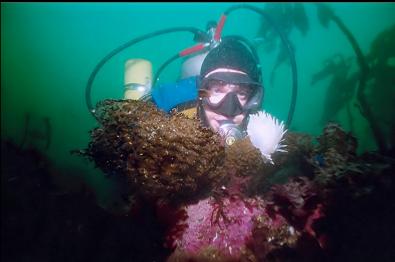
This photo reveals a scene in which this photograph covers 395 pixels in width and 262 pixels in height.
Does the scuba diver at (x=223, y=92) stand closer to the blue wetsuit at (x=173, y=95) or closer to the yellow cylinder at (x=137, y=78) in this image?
the blue wetsuit at (x=173, y=95)

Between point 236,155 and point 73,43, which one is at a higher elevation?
point 73,43

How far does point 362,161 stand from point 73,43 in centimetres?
8742

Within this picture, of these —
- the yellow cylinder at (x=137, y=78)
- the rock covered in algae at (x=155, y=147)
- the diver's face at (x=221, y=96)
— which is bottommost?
the rock covered in algae at (x=155, y=147)

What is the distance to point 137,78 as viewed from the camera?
7.30m

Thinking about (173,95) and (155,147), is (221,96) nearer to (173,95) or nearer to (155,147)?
(173,95)

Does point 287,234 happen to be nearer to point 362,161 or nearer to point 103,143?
point 362,161

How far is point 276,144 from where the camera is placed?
2949 mm

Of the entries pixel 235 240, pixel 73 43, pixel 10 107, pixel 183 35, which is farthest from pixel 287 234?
pixel 73 43

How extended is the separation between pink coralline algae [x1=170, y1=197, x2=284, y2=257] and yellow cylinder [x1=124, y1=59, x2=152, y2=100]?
16.2 feet

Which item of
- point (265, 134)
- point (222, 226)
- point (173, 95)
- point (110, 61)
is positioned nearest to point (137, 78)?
point (173, 95)

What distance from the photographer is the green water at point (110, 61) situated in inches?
623

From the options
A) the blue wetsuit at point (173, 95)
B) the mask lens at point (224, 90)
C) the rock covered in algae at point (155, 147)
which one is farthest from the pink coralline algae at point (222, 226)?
the blue wetsuit at point (173, 95)

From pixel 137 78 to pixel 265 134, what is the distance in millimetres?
5062

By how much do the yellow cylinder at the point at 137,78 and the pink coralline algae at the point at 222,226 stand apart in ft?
16.2
